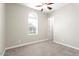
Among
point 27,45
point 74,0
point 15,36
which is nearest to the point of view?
point 74,0

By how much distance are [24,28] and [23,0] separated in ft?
2.44

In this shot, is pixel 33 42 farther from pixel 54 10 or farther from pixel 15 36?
pixel 54 10

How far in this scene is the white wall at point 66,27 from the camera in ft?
6.50

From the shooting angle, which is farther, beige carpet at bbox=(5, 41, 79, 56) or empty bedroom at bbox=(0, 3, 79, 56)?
beige carpet at bbox=(5, 41, 79, 56)

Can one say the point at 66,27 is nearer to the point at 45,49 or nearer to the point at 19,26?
the point at 45,49

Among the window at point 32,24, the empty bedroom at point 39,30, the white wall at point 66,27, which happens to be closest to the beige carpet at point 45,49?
the empty bedroom at point 39,30

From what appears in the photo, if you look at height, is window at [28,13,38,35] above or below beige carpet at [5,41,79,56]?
above

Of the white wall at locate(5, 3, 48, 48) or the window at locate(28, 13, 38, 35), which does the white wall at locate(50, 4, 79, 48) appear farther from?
the window at locate(28, 13, 38, 35)

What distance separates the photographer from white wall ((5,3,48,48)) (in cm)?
182

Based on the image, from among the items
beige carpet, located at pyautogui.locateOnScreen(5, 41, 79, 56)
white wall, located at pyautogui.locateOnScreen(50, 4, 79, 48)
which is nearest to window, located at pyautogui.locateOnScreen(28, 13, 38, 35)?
beige carpet, located at pyautogui.locateOnScreen(5, 41, 79, 56)

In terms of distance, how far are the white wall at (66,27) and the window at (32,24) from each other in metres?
0.56

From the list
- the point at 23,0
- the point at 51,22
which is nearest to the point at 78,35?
the point at 51,22

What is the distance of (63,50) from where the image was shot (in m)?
2.05

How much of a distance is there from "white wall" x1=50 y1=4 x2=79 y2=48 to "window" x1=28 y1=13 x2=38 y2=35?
557 mm
